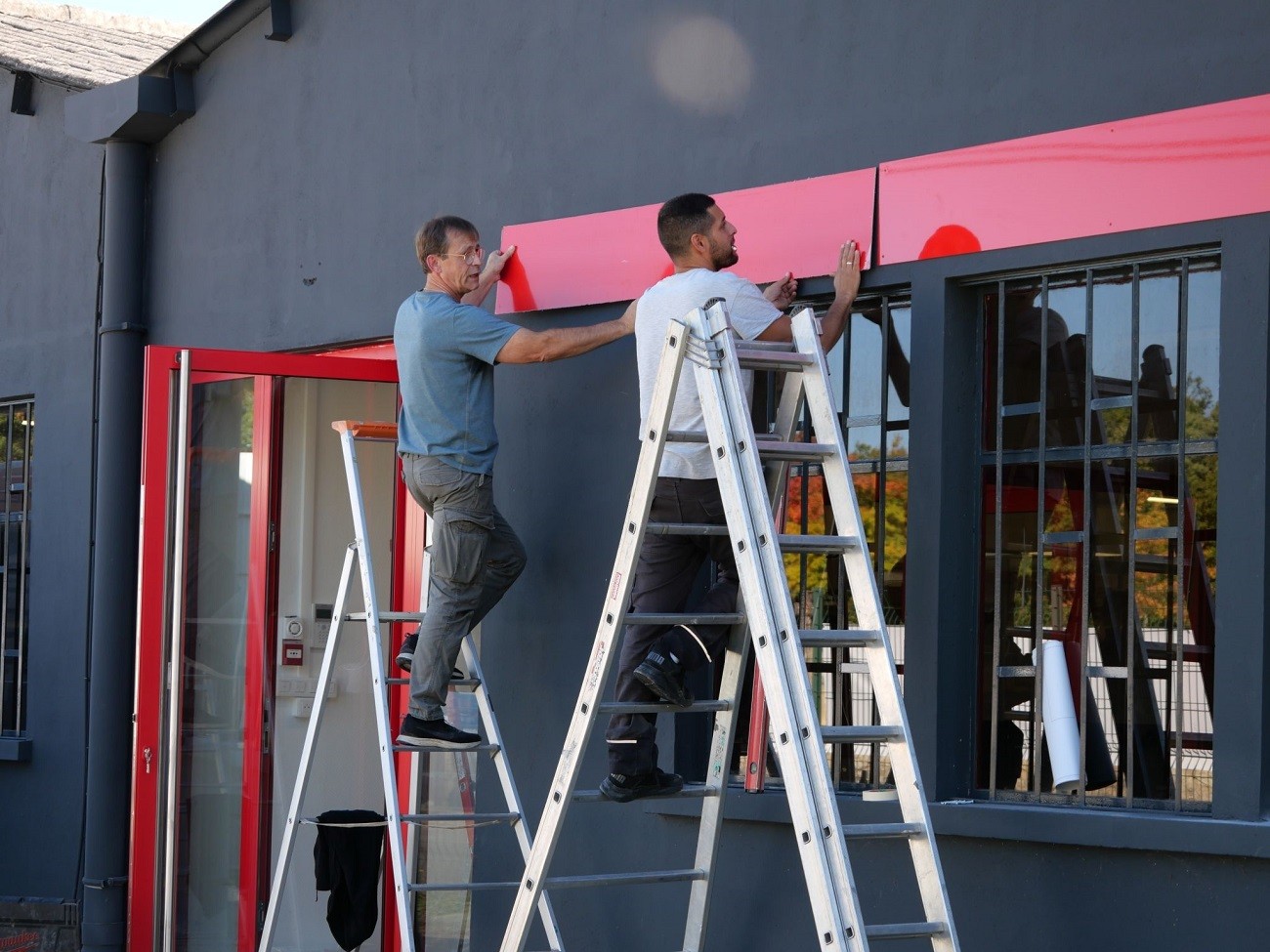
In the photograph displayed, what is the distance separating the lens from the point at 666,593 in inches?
187

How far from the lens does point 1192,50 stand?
4473 millimetres

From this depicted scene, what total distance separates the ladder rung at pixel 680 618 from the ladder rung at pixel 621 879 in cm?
69

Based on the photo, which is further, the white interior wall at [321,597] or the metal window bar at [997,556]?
the white interior wall at [321,597]

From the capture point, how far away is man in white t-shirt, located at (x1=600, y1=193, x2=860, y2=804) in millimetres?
4668

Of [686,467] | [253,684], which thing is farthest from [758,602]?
[253,684]

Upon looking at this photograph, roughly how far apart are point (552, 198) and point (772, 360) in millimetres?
1929

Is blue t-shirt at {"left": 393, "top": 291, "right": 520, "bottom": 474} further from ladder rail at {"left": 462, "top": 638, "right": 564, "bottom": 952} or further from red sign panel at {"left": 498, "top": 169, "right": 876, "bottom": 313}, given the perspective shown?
ladder rail at {"left": 462, "top": 638, "right": 564, "bottom": 952}

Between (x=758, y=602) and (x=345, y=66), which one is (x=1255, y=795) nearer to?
(x=758, y=602)

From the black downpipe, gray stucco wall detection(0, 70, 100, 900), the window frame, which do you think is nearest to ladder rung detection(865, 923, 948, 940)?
the window frame

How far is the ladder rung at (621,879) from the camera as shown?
4520mm

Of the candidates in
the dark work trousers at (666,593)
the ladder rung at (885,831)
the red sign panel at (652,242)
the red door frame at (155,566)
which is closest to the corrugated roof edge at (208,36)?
the red door frame at (155,566)

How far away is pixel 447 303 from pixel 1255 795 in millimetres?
2727

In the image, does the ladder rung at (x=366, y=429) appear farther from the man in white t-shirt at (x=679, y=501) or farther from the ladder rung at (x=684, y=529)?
the ladder rung at (x=684, y=529)

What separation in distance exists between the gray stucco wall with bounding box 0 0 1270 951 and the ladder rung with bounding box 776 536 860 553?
0.85 m
